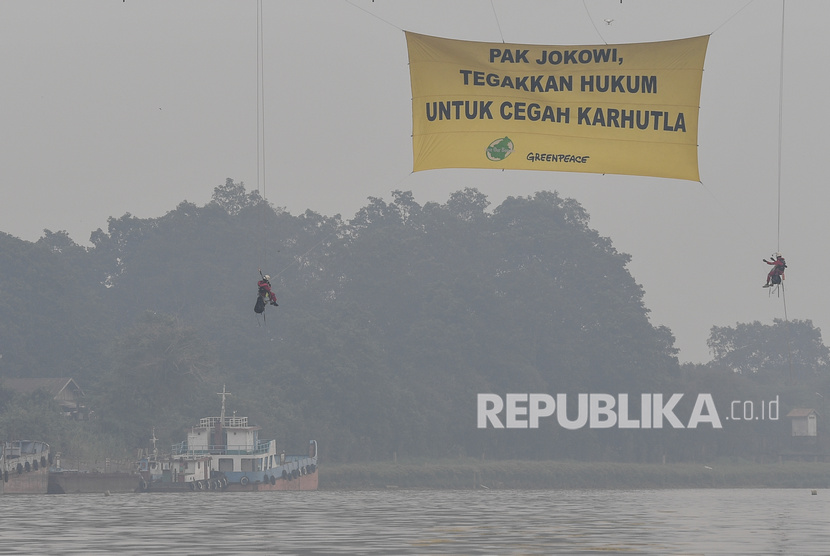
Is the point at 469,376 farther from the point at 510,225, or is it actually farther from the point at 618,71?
the point at 618,71

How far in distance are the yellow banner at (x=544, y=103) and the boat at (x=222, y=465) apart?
192ft

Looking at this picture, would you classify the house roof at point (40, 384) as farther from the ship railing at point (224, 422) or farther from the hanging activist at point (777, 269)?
the hanging activist at point (777, 269)

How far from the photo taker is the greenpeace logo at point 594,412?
133000 millimetres

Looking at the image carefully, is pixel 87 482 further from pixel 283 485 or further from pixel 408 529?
pixel 408 529

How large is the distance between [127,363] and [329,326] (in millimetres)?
19732

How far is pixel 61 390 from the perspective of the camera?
124 meters

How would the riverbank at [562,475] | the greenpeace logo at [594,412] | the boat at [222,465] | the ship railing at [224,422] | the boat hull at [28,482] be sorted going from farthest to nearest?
the greenpeace logo at [594,412] < the riverbank at [562,475] < the ship railing at [224,422] < the boat at [222,465] < the boat hull at [28,482]

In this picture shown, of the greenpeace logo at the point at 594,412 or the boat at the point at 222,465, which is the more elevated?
the greenpeace logo at the point at 594,412

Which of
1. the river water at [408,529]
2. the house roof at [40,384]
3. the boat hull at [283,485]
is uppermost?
the house roof at [40,384]

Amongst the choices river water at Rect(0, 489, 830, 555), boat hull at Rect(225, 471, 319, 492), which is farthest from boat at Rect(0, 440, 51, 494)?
river water at Rect(0, 489, 830, 555)

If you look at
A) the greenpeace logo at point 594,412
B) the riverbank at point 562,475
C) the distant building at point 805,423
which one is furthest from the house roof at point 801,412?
the riverbank at point 562,475

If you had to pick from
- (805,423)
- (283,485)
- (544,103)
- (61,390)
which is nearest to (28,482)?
(283,485)

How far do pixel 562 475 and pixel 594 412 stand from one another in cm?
1396

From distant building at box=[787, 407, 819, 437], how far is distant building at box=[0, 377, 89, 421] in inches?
2809
